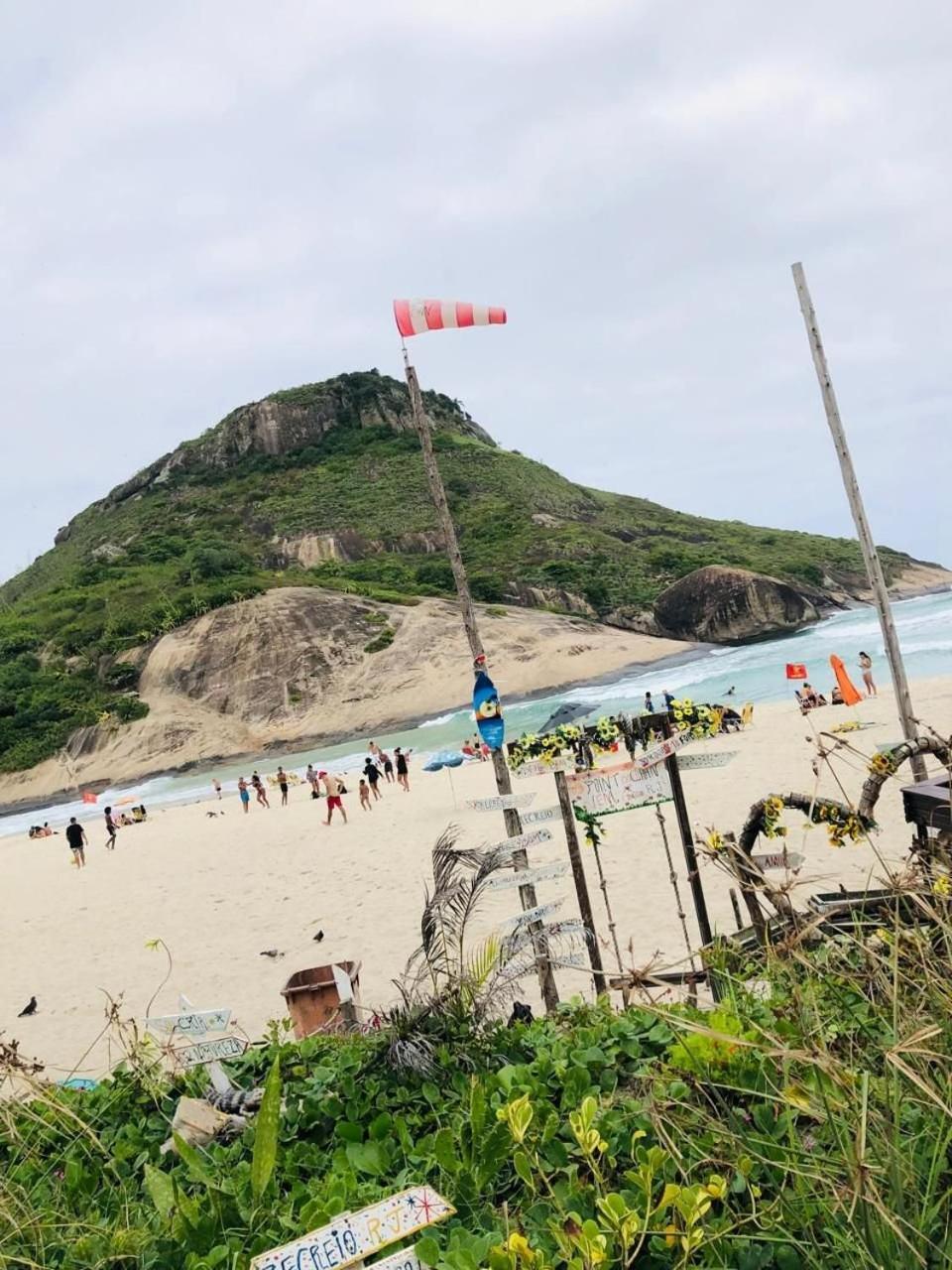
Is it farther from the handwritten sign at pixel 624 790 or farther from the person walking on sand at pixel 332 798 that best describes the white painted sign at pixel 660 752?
the person walking on sand at pixel 332 798

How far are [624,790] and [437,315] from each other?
10.2 ft

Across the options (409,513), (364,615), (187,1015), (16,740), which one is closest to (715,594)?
(364,615)

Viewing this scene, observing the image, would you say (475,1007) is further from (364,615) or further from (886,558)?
(886,558)

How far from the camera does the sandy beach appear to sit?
7.64 metres

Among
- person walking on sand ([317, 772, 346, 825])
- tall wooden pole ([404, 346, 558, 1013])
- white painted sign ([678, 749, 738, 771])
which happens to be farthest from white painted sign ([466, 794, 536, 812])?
person walking on sand ([317, 772, 346, 825])

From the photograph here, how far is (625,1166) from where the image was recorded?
2156 mm

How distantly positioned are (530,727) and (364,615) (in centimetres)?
2182

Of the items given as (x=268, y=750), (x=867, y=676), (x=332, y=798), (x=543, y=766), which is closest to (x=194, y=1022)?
(x=543, y=766)

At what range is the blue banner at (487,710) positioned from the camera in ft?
18.6

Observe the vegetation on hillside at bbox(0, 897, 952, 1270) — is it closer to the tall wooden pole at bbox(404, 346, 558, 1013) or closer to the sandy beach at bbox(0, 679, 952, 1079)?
the sandy beach at bbox(0, 679, 952, 1079)

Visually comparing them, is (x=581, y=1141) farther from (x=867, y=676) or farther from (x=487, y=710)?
(x=867, y=676)

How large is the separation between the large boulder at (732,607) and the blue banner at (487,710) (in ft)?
157

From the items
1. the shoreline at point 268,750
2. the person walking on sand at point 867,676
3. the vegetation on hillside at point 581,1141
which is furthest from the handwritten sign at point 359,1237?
the shoreline at point 268,750

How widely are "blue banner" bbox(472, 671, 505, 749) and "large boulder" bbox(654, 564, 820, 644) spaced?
47.9 meters
